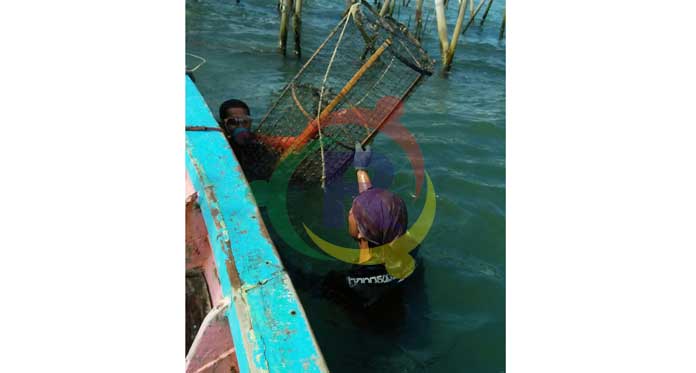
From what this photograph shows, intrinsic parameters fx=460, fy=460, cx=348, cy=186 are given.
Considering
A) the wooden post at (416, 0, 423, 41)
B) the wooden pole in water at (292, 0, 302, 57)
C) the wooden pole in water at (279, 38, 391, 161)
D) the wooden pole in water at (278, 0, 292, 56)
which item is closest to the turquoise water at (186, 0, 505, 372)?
the wooden pole in water at (292, 0, 302, 57)

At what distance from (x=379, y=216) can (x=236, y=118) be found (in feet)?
7.43

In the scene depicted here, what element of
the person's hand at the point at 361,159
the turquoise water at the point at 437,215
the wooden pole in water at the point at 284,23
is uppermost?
the person's hand at the point at 361,159

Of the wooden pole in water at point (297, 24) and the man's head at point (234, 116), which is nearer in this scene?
the man's head at point (234, 116)

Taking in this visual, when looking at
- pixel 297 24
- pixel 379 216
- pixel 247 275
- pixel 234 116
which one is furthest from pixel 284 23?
pixel 247 275

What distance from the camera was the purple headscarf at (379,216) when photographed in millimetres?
2898

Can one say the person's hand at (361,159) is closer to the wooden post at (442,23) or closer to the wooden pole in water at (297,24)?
the wooden post at (442,23)

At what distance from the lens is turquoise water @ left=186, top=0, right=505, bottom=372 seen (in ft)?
11.5

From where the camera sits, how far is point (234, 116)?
460 cm

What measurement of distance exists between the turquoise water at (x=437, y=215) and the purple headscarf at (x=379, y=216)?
0.91 metres

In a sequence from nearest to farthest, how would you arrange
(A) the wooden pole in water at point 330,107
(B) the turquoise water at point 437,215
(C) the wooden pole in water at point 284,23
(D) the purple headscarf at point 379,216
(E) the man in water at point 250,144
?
(D) the purple headscarf at point 379,216 → (B) the turquoise water at point 437,215 → (A) the wooden pole in water at point 330,107 → (E) the man in water at point 250,144 → (C) the wooden pole in water at point 284,23

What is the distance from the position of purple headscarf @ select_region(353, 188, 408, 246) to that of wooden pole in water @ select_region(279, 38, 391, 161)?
4.22 feet

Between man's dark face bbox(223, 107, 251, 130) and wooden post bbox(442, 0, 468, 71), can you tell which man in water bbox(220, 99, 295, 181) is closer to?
man's dark face bbox(223, 107, 251, 130)

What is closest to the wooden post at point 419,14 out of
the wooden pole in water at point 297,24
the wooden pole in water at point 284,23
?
the wooden pole in water at point 297,24

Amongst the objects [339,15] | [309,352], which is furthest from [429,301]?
[339,15]
